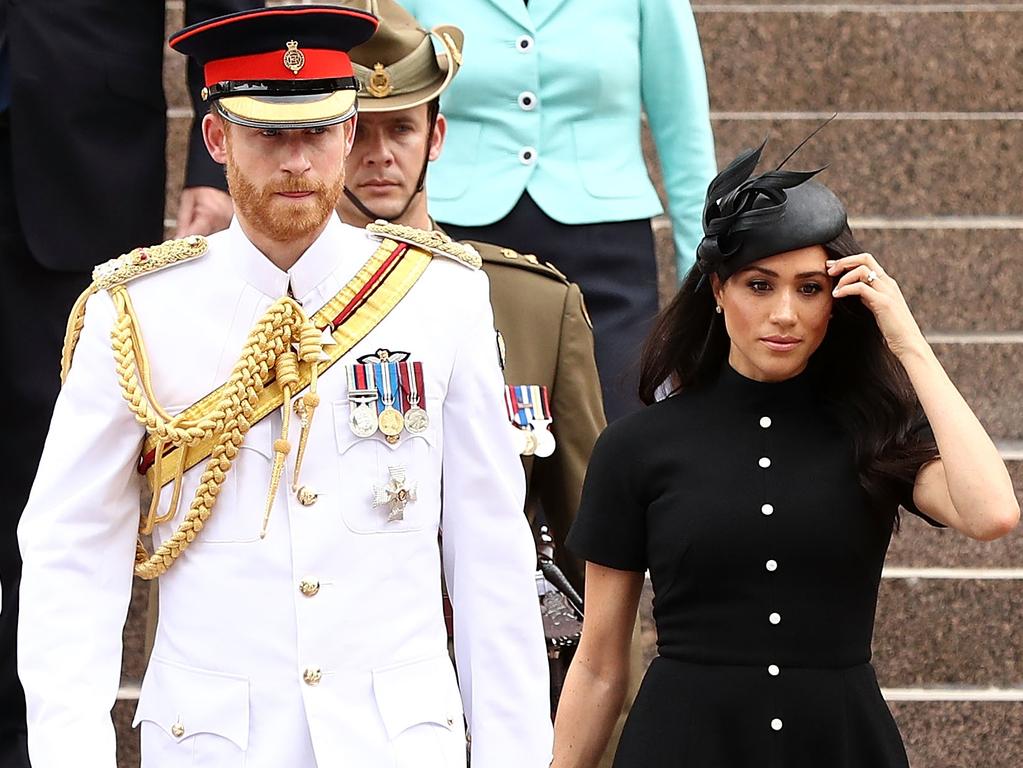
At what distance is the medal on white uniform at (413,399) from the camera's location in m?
2.94

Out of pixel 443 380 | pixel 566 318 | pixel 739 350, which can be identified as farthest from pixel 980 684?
pixel 443 380

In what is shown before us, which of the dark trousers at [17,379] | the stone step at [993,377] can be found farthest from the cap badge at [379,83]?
the stone step at [993,377]

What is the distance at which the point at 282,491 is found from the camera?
2887 mm

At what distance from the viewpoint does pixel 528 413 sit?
3965mm

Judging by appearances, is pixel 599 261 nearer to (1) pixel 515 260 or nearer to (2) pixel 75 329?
(1) pixel 515 260

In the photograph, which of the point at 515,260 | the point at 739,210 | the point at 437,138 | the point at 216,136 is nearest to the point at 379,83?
the point at 437,138

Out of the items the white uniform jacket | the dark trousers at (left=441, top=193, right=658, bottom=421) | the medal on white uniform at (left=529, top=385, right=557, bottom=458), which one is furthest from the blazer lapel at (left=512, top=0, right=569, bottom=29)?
the white uniform jacket

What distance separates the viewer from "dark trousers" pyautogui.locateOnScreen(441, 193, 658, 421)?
451 centimetres

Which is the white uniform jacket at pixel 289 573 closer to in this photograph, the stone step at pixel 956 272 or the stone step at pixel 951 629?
the stone step at pixel 951 629

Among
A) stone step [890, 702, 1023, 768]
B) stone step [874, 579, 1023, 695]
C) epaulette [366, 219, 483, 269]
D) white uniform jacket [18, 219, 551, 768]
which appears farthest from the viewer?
stone step [874, 579, 1023, 695]

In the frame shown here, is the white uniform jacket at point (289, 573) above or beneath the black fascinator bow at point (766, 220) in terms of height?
beneath

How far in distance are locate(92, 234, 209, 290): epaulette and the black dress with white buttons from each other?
0.79 m

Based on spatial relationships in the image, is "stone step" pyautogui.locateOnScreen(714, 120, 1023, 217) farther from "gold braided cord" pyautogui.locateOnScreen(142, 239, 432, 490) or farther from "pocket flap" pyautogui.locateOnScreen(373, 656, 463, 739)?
"pocket flap" pyautogui.locateOnScreen(373, 656, 463, 739)

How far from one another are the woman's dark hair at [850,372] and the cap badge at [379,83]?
0.75 metres
